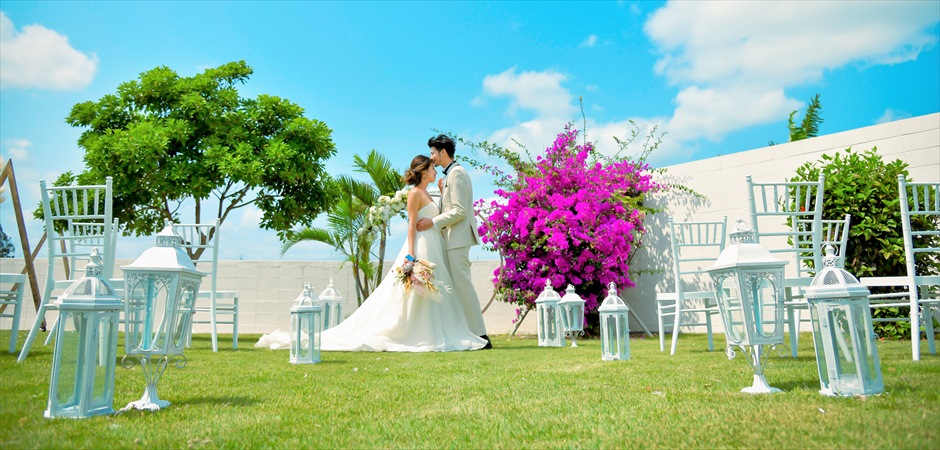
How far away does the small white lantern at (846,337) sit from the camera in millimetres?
2291

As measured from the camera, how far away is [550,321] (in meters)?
6.66

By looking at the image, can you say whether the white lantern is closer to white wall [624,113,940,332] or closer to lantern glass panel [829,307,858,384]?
lantern glass panel [829,307,858,384]

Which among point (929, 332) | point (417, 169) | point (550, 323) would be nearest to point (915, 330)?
point (929, 332)

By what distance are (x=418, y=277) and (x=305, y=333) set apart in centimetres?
147

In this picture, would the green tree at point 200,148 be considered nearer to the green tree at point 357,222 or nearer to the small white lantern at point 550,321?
the green tree at point 357,222

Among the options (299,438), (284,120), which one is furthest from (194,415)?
(284,120)

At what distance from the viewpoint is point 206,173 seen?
8672mm

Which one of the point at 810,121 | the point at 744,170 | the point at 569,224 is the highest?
the point at 810,121

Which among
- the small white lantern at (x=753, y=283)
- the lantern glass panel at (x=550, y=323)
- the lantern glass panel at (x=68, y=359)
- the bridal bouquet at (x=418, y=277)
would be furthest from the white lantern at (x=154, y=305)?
the lantern glass panel at (x=550, y=323)

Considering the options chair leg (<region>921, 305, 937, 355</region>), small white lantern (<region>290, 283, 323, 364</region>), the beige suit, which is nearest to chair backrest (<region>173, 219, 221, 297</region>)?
small white lantern (<region>290, 283, 323, 364</region>)

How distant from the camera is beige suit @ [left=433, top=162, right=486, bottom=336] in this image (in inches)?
247

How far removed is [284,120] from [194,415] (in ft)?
25.1

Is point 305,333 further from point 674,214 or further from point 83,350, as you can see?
point 674,214

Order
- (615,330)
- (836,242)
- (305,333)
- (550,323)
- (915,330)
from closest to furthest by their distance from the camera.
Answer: (915,330) < (836,242) < (615,330) < (305,333) < (550,323)
